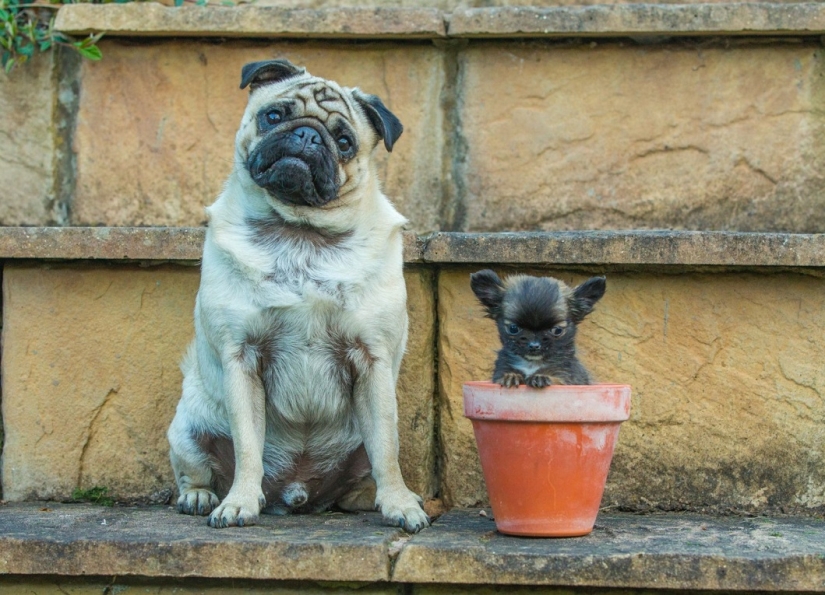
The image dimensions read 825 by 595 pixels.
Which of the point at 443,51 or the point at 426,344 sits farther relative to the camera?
the point at 443,51

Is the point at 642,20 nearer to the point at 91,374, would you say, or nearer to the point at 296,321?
the point at 296,321

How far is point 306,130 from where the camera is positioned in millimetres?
3768

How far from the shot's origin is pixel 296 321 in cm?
376

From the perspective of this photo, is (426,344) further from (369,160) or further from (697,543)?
(697,543)

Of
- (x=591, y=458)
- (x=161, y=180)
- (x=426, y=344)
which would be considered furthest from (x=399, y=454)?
(x=161, y=180)

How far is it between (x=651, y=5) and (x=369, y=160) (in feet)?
5.24

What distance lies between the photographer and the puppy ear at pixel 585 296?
11.6ft

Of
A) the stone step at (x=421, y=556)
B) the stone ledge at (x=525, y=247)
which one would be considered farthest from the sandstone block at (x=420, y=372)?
the stone step at (x=421, y=556)

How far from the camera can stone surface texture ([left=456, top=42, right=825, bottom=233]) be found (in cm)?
480

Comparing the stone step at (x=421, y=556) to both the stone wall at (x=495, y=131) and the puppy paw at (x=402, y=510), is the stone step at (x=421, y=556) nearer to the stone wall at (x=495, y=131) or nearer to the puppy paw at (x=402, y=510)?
the puppy paw at (x=402, y=510)

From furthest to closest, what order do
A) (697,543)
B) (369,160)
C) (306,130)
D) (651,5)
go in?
(651,5), (369,160), (306,130), (697,543)

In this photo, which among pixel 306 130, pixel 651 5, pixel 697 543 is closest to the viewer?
pixel 697 543

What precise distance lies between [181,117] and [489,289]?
2.11 meters

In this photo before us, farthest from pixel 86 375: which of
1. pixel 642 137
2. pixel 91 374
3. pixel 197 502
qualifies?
pixel 642 137
